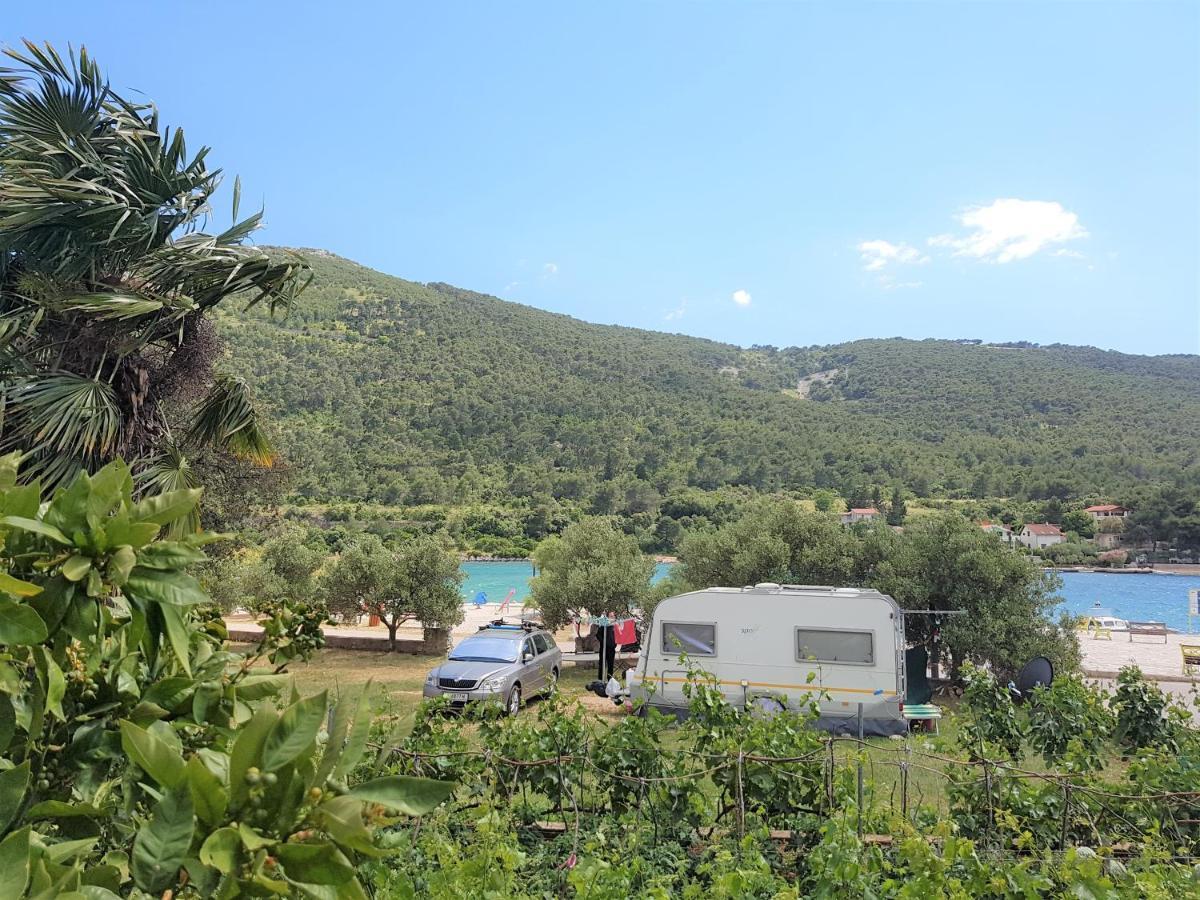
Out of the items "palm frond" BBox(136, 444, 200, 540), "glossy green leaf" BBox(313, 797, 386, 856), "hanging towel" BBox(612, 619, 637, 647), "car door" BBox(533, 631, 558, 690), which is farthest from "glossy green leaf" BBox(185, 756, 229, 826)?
"hanging towel" BBox(612, 619, 637, 647)

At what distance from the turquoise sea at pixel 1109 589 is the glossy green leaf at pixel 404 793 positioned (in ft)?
143

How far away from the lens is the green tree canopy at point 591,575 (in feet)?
54.9

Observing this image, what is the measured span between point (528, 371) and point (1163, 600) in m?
67.2

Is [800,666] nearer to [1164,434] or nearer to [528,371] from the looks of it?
[528,371]

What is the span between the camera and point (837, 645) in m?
10.3

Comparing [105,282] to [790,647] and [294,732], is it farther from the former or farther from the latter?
[790,647]

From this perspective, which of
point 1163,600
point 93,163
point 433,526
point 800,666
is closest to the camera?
point 93,163

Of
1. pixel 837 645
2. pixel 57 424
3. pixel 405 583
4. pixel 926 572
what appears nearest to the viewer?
pixel 57 424

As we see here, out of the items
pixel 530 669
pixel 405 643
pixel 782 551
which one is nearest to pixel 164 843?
pixel 530 669

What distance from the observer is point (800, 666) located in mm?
10477

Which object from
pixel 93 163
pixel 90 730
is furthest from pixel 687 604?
pixel 90 730

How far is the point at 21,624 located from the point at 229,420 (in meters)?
5.31

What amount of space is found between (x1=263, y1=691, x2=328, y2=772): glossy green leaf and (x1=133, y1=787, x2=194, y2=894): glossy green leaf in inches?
4.0

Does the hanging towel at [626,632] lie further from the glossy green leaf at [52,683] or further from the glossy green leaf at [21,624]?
the glossy green leaf at [21,624]
